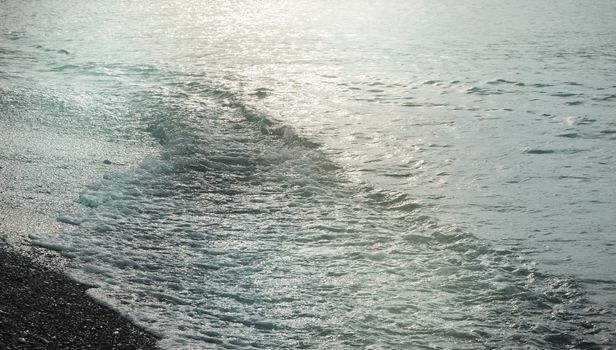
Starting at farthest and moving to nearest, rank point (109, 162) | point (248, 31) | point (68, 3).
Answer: point (68, 3) < point (248, 31) < point (109, 162)

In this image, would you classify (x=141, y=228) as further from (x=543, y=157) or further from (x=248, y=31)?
(x=248, y=31)

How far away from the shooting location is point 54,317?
3.28m

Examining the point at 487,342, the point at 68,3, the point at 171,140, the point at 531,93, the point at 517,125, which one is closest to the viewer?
the point at 487,342

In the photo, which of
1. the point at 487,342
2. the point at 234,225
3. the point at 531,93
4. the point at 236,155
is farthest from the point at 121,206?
the point at 531,93

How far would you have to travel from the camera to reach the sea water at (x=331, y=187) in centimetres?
362

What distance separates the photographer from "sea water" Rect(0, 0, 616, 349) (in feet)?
11.9

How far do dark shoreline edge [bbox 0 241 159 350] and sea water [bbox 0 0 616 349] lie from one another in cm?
12

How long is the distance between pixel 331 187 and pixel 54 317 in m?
2.71

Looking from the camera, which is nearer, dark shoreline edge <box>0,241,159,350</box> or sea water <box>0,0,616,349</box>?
dark shoreline edge <box>0,241,159,350</box>

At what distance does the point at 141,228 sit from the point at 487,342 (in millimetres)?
2347

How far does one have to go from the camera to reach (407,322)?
3.53m

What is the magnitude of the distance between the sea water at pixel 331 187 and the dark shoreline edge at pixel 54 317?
0.39 ft

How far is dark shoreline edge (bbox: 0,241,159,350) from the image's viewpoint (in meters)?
3.08

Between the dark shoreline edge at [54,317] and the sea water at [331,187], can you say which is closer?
the dark shoreline edge at [54,317]
